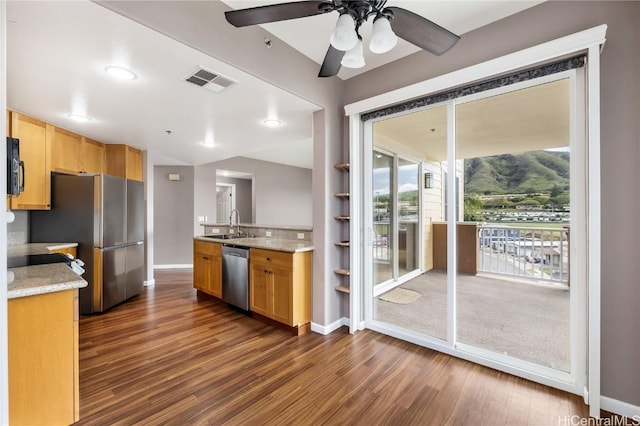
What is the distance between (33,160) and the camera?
3133mm

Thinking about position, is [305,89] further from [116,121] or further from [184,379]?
[184,379]

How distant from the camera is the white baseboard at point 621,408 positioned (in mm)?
1674

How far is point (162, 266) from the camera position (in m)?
6.18

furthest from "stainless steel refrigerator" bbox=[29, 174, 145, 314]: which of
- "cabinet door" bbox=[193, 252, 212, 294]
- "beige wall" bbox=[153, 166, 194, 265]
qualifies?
"beige wall" bbox=[153, 166, 194, 265]

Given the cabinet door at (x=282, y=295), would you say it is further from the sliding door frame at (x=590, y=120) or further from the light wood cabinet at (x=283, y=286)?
the sliding door frame at (x=590, y=120)

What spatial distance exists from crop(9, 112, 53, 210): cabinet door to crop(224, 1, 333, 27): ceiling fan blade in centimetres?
312

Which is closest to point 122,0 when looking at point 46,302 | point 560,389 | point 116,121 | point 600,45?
point 46,302

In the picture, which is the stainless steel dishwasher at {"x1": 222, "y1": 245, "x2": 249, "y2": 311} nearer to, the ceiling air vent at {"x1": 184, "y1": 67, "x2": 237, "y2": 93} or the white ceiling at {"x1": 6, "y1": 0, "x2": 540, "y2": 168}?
→ the white ceiling at {"x1": 6, "y1": 0, "x2": 540, "y2": 168}

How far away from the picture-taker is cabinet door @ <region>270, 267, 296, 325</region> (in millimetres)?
2854

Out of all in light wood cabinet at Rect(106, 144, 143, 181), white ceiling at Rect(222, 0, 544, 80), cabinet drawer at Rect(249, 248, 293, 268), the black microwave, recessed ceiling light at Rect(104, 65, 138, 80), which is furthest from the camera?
light wood cabinet at Rect(106, 144, 143, 181)

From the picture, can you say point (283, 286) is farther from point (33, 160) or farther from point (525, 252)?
point (33, 160)

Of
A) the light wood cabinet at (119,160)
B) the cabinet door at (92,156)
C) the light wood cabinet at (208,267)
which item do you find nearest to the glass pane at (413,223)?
the light wood cabinet at (208,267)

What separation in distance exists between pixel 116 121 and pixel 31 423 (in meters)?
2.93

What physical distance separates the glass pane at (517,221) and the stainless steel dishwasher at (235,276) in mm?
2307
